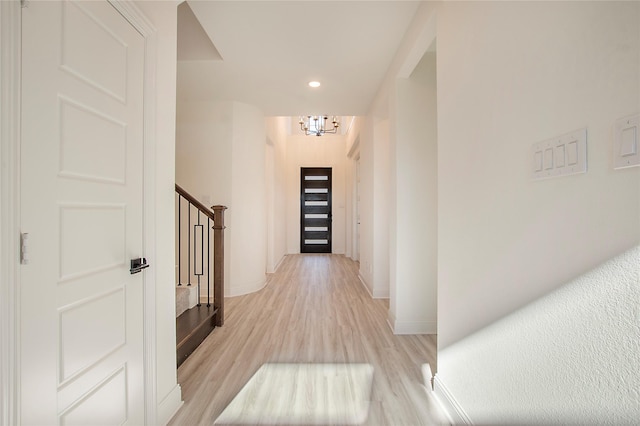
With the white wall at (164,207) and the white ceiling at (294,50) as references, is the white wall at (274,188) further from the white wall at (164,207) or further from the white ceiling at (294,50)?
the white wall at (164,207)

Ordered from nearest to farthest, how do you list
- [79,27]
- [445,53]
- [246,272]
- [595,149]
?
[595,149]
[79,27]
[445,53]
[246,272]

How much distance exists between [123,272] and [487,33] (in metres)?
1.90

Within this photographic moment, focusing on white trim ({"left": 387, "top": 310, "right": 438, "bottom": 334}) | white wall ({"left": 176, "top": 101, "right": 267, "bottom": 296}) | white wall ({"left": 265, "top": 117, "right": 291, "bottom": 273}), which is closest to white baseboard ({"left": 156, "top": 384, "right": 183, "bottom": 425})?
white trim ({"left": 387, "top": 310, "right": 438, "bottom": 334})

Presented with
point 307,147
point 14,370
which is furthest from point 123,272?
point 307,147

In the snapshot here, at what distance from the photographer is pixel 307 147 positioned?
7.85 meters

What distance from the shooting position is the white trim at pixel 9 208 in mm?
831

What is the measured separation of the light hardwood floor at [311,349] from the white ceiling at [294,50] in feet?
8.59

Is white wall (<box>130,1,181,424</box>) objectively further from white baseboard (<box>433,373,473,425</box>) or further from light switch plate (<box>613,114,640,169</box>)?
light switch plate (<box>613,114,640,169</box>)

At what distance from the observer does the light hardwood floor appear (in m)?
1.74

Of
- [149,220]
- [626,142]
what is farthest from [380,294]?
[626,142]

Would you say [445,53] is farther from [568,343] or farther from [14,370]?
[14,370]

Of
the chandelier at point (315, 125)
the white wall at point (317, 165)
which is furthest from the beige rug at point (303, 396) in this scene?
the chandelier at point (315, 125)

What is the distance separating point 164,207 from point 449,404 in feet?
6.24

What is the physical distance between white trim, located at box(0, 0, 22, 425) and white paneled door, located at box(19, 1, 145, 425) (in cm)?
2
